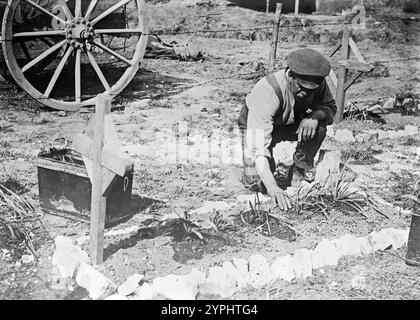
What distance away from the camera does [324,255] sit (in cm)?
390

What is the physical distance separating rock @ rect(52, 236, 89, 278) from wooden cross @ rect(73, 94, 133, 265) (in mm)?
102

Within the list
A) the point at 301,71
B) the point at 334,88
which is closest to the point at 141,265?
the point at 301,71

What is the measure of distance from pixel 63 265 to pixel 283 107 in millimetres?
2444

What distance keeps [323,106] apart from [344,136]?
78.8 inches

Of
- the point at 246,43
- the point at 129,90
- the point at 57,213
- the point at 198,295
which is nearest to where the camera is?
the point at 198,295

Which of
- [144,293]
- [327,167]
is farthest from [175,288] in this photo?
[327,167]

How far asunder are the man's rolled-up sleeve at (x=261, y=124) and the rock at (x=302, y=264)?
3.38 ft

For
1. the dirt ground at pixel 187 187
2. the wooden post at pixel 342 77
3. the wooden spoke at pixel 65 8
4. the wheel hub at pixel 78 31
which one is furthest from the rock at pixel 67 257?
the wooden post at pixel 342 77

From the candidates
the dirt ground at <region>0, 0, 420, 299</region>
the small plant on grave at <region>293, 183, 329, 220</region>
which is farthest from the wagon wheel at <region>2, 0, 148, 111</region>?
the small plant on grave at <region>293, 183, 329, 220</region>

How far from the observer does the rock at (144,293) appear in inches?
133

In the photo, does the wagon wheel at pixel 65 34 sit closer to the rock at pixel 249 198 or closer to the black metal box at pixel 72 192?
the black metal box at pixel 72 192

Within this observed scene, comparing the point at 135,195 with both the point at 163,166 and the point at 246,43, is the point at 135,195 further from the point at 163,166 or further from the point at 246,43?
the point at 246,43

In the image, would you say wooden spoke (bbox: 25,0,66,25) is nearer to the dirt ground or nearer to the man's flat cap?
the dirt ground

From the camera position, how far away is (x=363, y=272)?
382cm
